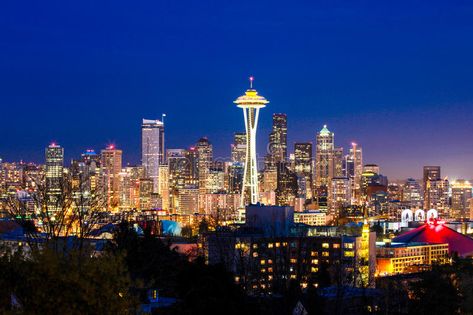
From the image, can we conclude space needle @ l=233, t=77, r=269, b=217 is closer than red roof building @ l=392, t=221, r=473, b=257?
No

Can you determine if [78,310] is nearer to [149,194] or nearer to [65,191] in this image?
[65,191]

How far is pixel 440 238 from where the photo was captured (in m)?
68.4

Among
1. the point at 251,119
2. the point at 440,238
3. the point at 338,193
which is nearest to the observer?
the point at 440,238

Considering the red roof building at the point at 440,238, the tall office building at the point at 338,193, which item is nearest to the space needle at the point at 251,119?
the red roof building at the point at 440,238

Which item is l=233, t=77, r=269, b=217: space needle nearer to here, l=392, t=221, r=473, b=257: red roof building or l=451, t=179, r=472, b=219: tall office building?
l=392, t=221, r=473, b=257: red roof building

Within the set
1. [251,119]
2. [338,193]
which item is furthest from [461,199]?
[251,119]

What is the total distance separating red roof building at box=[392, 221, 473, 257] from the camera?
217ft

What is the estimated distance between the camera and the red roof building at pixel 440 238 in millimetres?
66250

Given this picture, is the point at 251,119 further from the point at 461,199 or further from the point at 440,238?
the point at 461,199

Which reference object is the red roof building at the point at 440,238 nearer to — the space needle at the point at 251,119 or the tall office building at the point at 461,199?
the space needle at the point at 251,119

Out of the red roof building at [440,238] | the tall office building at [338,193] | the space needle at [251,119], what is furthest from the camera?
the tall office building at [338,193]

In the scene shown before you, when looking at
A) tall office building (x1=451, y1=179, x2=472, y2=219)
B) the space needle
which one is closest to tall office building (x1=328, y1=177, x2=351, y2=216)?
tall office building (x1=451, y1=179, x2=472, y2=219)

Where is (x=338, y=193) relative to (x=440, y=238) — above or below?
above

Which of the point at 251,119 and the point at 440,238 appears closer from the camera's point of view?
the point at 440,238
